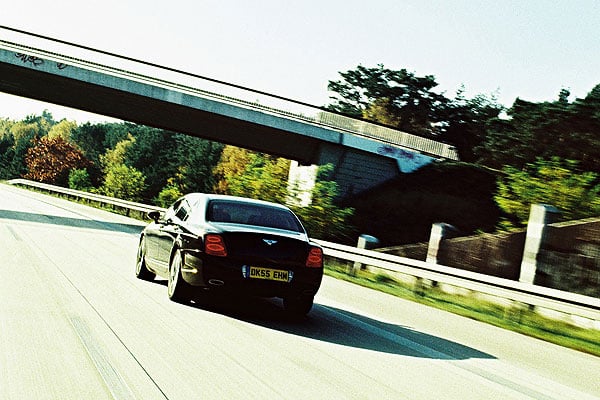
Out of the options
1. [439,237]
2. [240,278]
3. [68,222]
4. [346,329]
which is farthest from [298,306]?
[68,222]

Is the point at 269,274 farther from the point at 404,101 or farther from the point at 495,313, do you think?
the point at 404,101

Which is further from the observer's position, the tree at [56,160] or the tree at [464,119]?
the tree at [56,160]

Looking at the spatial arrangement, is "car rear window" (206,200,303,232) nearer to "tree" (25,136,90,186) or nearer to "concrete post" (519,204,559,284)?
"concrete post" (519,204,559,284)

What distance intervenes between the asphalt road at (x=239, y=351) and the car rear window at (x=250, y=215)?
3.46 feet

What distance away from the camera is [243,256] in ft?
28.6

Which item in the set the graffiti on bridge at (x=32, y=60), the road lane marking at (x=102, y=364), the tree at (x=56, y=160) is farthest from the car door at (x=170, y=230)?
the tree at (x=56, y=160)

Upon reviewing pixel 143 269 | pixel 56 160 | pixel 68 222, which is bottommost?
Answer: pixel 68 222

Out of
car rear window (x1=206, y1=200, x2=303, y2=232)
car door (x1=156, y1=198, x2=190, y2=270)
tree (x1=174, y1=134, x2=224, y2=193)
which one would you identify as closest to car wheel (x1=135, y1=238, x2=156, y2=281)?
car door (x1=156, y1=198, x2=190, y2=270)

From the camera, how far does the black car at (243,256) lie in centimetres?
870

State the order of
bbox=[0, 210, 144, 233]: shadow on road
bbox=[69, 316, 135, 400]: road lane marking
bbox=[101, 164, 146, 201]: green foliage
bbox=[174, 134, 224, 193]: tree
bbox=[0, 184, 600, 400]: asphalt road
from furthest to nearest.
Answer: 1. bbox=[174, 134, 224, 193]: tree
2. bbox=[101, 164, 146, 201]: green foliage
3. bbox=[0, 210, 144, 233]: shadow on road
4. bbox=[0, 184, 600, 400]: asphalt road
5. bbox=[69, 316, 135, 400]: road lane marking

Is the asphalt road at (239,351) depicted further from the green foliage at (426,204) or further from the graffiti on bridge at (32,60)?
the green foliage at (426,204)

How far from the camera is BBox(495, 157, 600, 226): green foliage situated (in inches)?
1201

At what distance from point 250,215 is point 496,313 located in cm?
561

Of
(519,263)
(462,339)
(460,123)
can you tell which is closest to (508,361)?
(462,339)
